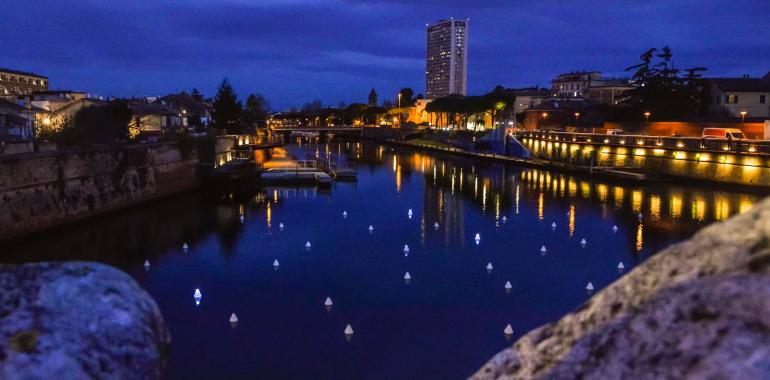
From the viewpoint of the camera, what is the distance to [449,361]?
1493 cm

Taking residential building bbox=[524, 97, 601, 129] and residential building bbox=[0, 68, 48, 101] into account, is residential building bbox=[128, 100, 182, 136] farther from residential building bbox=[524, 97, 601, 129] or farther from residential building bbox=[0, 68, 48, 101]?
residential building bbox=[524, 97, 601, 129]

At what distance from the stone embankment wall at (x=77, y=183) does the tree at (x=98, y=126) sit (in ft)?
11.3

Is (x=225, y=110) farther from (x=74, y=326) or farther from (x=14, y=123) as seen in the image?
(x=74, y=326)

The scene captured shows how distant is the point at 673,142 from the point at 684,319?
57142 mm

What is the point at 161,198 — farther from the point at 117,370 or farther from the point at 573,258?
the point at 117,370

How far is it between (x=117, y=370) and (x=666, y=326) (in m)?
1.97

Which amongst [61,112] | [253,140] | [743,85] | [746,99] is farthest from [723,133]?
[253,140]

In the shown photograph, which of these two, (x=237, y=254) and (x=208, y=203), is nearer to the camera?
(x=237, y=254)

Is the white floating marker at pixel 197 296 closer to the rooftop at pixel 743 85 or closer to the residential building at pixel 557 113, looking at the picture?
the rooftop at pixel 743 85

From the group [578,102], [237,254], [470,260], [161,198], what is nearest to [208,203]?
[161,198]

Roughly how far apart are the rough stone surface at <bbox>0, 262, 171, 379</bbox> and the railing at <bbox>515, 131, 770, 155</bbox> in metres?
49.8

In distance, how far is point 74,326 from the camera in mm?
2205

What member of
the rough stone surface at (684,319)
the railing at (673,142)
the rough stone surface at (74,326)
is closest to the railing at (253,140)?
the railing at (673,142)

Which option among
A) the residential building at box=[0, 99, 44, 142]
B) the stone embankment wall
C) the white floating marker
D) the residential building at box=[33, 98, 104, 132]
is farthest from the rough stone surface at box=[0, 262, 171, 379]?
the residential building at box=[33, 98, 104, 132]
